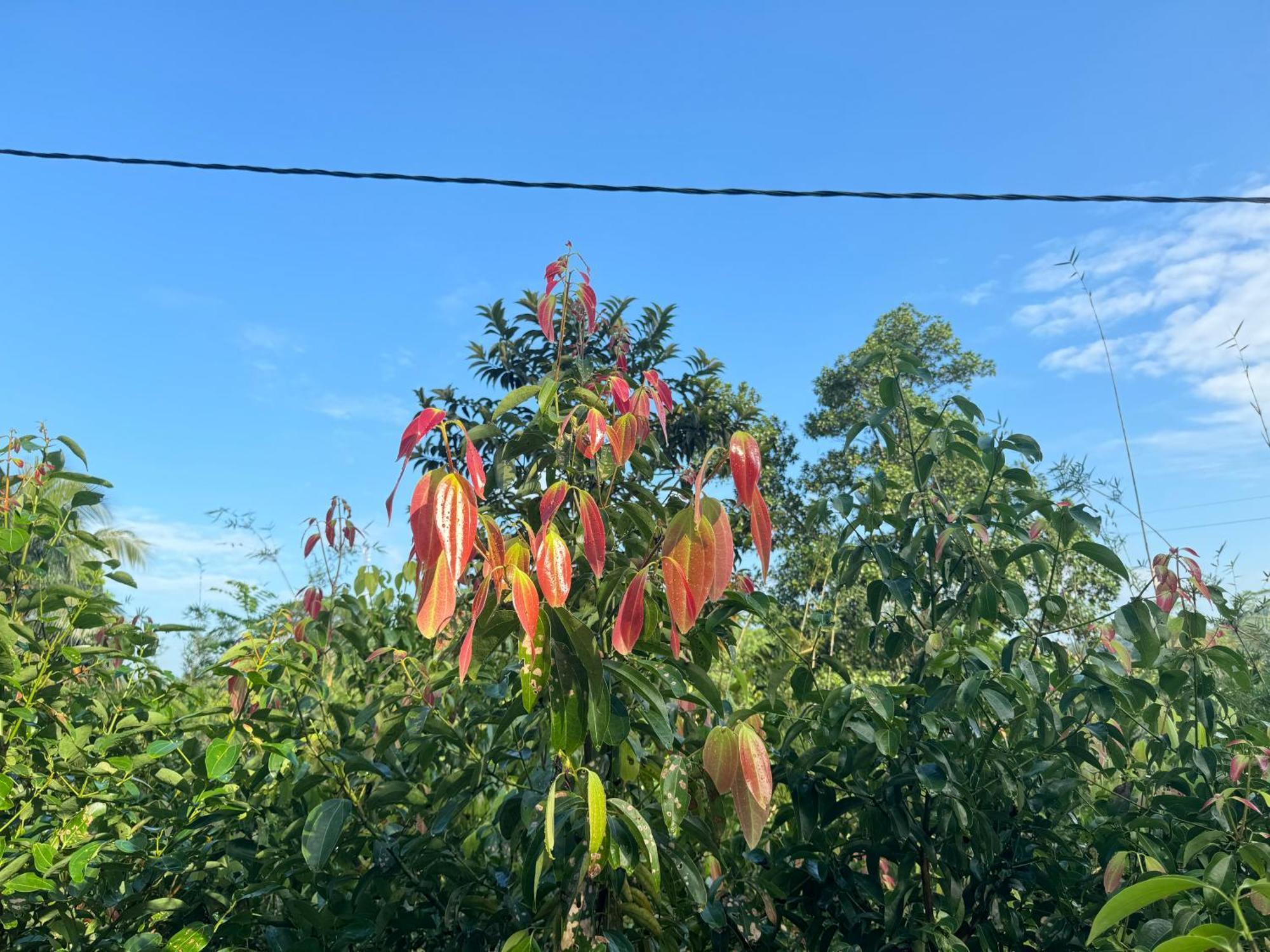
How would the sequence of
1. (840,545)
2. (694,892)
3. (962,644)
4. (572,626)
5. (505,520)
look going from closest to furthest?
(572,626) < (694,892) < (505,520) < (962,644) < (840,545)

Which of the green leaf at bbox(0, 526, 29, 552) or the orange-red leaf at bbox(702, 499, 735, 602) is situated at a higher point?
the green leaf at bbox(0, 526, 29, 552)

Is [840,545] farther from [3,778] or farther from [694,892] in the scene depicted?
[3,778]

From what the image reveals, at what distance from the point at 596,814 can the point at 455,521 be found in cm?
36

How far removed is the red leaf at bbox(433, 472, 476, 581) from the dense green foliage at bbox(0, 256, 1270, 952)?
3.4 inches

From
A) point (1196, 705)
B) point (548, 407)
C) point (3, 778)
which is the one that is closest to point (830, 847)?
point (1196, 705)

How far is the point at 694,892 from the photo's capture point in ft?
3.85

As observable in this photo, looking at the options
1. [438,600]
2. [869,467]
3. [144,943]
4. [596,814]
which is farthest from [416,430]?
[869,467]

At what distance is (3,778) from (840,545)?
57.2 inches

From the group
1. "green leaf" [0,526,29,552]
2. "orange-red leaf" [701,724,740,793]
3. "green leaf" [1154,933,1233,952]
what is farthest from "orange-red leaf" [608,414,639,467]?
"green leaf" [0,526,29,552]

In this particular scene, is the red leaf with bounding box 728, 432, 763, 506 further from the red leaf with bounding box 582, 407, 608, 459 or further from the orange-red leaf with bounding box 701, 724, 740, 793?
the orange-red leaf with bounding box 701, 724, 740, 793

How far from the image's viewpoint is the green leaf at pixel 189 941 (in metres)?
1.27

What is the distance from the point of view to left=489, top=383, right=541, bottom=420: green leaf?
1199mm

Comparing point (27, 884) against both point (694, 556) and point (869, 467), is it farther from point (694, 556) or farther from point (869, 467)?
point (869, 467)

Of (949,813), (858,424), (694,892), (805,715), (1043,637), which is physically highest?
(858,424)
